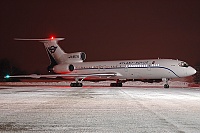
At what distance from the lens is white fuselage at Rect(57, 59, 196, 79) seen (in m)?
33.2

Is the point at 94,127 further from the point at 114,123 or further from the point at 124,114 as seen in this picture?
the point at 124,114

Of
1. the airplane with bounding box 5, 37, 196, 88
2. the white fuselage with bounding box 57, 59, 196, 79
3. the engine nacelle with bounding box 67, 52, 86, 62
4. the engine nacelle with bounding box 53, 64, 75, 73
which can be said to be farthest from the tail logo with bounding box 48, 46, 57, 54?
the white fuselage with bounding box 57, 59, 196, 79

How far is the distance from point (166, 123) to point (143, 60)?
2717 centimetres

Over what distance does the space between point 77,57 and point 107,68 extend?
575 cm

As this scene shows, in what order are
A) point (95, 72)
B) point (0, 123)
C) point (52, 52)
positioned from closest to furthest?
point (0, 123)
point (95, 72)
point (52, 52)

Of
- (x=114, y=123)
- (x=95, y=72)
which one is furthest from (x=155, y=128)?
(x=95, y=72)

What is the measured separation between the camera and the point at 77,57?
42094mm

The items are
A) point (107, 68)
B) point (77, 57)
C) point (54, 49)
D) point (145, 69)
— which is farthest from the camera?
point (54, 49)

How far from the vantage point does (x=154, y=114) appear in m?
9.96

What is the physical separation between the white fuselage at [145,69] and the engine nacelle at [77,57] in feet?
9.84

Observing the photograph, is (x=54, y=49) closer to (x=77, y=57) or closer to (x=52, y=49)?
(x=52, y=49)

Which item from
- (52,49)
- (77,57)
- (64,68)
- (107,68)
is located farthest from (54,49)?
(107,68)

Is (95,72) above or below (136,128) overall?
above

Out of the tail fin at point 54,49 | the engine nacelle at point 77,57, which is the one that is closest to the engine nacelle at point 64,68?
the engine nacelle at point 77,57
